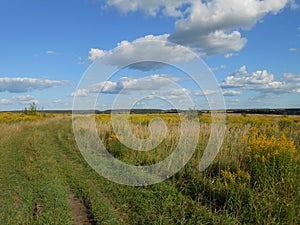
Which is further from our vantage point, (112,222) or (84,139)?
(84,139)

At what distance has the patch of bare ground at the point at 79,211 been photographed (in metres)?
4.59

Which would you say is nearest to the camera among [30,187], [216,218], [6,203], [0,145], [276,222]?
[276,222]

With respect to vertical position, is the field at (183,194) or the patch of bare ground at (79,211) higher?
the field at (183,194)

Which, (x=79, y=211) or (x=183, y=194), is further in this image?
(x=183, y=194)

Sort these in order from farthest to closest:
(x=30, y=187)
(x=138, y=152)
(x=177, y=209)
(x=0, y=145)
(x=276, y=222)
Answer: (x=0, y=145), (x=138, y=152), (x=30, y=187), (x=177, y=209), (x=276, y=222)

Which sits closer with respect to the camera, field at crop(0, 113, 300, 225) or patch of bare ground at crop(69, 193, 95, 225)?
field at crop(0, 113, 300, 225)

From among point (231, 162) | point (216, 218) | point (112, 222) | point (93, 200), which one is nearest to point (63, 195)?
point (93, 200)

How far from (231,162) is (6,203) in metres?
4.79

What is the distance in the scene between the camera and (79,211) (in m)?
5.00

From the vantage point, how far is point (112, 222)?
445 cm

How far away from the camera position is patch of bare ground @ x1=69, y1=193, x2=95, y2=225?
4.59 metres

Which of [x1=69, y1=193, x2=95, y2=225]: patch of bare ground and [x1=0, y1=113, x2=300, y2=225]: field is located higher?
[x1=0, y1=113, x2=300, y2=225]: field

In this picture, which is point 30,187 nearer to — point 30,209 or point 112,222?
point 30,209

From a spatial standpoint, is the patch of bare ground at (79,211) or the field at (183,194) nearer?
the field at (183,194)
